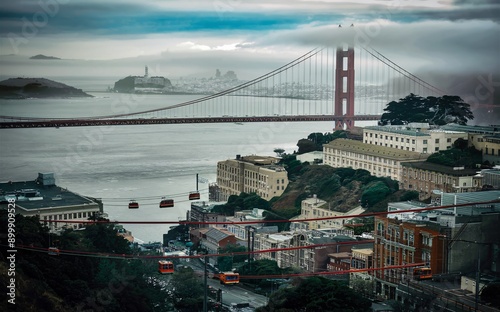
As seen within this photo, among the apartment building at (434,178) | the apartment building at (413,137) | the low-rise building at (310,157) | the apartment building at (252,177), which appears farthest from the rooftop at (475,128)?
the apartment building at (252,177)

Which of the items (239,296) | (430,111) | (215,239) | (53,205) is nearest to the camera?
(239,296)

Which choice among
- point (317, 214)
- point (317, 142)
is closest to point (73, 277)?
point (317, 214)

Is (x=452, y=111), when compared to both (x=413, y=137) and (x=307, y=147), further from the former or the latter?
(x=307, y=147)

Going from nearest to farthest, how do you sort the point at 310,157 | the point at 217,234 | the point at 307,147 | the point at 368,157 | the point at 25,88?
1. the point at 217,234
2. the point at 368,157
3. the point at 310,157
4. the point at 307,147
5. the point at 25,88

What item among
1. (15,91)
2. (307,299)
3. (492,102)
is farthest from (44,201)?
(15,91)

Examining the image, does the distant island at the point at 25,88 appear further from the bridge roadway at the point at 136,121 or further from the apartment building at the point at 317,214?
the apartment building at the point at 317,214

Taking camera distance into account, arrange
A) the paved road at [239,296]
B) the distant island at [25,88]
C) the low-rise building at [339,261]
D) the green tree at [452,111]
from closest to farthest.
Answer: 1. the paved road at [239,296]
2. the low-rise building at [339,261]
3. the green tree at [452,111]
4. the distant island at [25,88]
